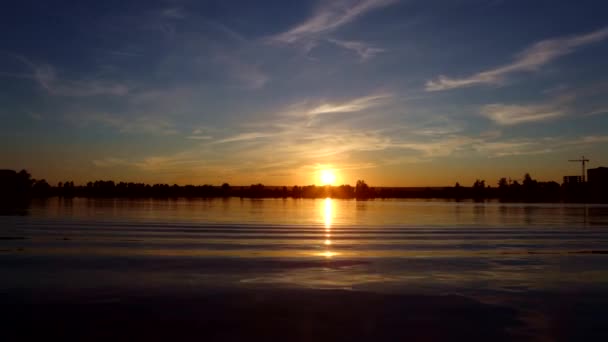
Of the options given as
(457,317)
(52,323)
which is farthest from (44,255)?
(457,317)

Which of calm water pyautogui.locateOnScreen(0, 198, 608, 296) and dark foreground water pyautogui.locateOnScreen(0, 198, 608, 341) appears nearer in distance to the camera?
dark foreground water pyautogui.locateOnScreen(0, 198, 608, 341)

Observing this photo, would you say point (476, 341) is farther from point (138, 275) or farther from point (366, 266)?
point (138, 275)

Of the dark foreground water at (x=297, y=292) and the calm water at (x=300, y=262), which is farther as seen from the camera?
the calm water at (x=300, y=262)

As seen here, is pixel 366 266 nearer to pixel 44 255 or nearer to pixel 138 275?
pixel 138 275

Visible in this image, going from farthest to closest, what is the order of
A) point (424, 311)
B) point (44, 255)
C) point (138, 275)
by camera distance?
point (44, 255) → point (138, 275) → point (424, 311)

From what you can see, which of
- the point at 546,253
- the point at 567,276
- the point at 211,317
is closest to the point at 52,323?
the point at 211,317

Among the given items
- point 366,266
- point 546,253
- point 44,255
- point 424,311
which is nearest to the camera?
point 424,311

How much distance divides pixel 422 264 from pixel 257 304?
9.80 m

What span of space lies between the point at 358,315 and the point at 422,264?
9.35 metres

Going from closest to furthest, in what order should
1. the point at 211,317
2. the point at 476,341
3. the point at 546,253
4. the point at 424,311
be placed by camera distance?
the point at 476,341 → the point at 211,317 → the point at 424,311 → the point at 546,253

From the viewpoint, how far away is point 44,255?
21625mm

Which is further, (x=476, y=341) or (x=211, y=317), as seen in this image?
(x=211, y=317)

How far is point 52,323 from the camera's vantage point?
1098cm

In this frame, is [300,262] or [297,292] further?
[300,262]
